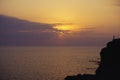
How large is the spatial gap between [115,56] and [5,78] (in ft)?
115

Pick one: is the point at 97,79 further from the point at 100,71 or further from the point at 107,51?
the point at 107,51

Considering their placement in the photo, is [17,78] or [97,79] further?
[17,78]

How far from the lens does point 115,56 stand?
3597cm

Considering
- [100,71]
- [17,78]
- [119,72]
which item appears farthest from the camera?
[17,78]

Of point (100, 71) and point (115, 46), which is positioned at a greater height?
point (115, 46)

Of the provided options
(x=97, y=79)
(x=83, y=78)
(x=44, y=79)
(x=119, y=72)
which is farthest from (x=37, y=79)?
(x=119, y=72)

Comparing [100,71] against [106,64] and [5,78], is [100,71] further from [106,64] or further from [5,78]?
[5,78]

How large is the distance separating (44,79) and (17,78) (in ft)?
19.3

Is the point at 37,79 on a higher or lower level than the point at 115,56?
lower

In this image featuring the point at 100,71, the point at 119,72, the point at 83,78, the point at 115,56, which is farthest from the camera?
the point at 83,78

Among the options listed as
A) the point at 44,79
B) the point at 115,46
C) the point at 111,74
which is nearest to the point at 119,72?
the point at 111,74

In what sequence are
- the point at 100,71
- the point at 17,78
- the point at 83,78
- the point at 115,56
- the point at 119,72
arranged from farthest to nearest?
the point at 17,78
the point at 83,78
the point at 100,71
the point at 115,56
the point at 119,72

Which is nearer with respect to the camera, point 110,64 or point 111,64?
point 111,64

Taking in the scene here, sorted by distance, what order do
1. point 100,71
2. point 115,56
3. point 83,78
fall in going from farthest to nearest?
point 83,78 → point 100,71 → point 115,56
